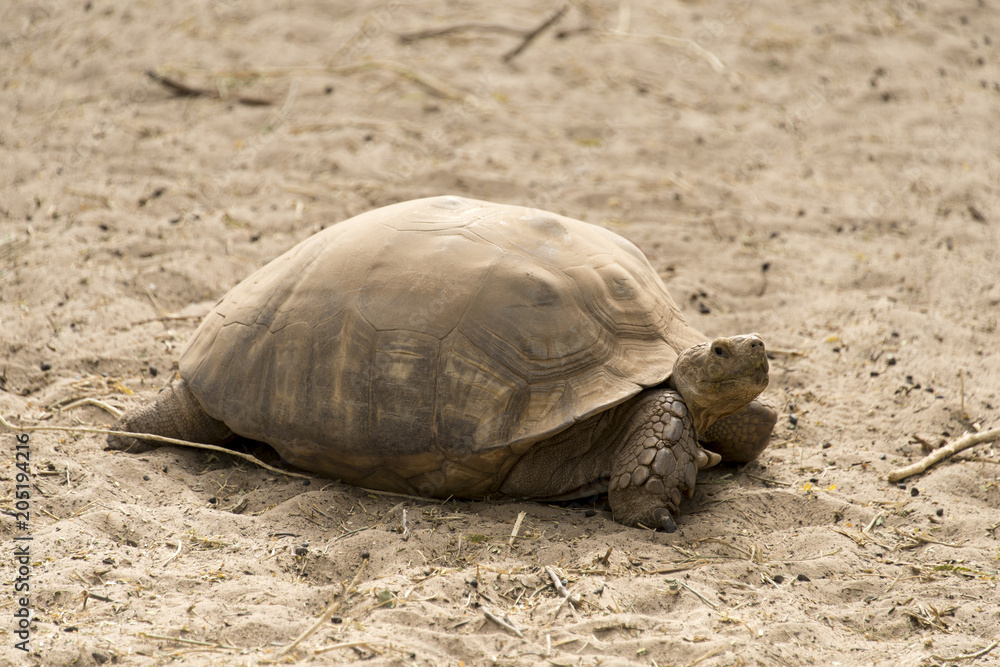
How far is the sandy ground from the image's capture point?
273 centimetres

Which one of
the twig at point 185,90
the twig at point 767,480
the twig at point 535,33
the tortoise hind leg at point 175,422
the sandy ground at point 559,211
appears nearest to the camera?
the sandy ground at point 559,211

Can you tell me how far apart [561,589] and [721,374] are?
0.99 metres

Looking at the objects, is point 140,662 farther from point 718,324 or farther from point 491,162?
point 491,162

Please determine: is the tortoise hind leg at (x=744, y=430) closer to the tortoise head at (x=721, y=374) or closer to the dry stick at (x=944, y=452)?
the tortoise head at (x=721, y=374)

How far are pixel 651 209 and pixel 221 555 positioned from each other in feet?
13.1

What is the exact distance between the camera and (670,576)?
2.95 meters

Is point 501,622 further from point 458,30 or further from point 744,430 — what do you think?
point 458,30

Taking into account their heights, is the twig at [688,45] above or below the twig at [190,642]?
above

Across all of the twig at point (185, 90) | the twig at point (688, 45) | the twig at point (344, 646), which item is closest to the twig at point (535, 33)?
the twig at point (688, 45)

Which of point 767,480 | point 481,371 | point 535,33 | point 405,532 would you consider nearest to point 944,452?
point 767,480

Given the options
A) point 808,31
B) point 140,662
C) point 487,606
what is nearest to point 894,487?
point 487,606

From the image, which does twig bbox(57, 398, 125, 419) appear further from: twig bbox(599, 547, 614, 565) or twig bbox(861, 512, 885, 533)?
twig bbox(861, 512, 885, 533)

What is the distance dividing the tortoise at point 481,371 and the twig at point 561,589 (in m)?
0.47

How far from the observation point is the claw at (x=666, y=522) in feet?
10.5
